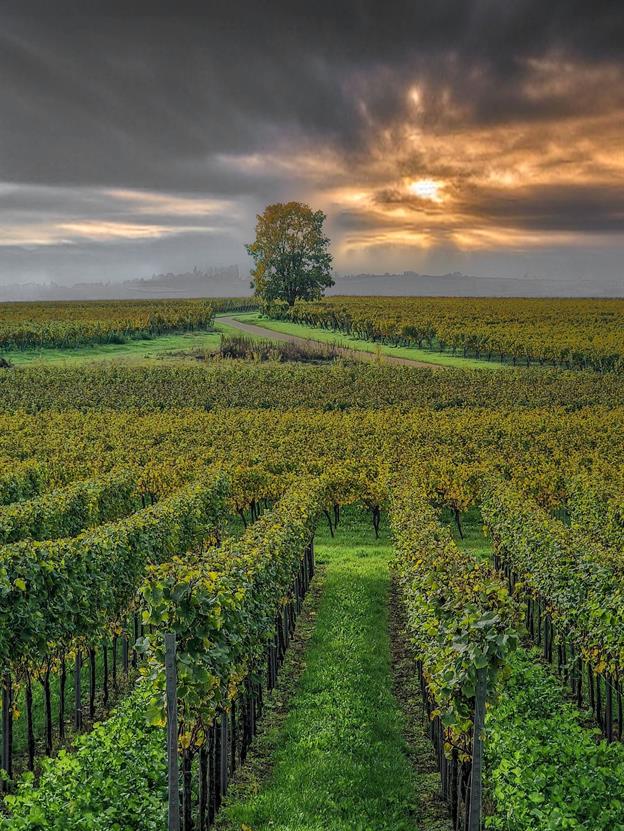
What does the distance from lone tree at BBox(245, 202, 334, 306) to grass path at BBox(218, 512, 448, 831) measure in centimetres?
10946

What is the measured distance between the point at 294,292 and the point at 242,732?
11606cm

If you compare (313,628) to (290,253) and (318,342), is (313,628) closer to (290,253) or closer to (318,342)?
(318,342)

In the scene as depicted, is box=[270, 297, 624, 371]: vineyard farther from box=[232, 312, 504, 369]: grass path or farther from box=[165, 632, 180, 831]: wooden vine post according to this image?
box=[165, 632, 180, 831]: wooden vine post

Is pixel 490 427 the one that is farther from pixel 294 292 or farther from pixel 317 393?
pixel 294 292

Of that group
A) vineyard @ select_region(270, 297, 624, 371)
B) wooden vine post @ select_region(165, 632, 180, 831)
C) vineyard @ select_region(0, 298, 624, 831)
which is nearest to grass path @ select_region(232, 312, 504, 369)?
vineyard @ select_region(270, 297, 624, 371)

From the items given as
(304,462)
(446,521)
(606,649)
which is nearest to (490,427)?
(446,521)

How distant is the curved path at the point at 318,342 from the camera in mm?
81000

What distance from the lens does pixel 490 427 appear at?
38.8 m

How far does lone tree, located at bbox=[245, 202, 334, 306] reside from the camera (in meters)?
126

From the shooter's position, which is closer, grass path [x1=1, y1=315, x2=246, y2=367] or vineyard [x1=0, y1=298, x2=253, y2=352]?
grass path [x1=1, y1=315, x2=246, y2=367]

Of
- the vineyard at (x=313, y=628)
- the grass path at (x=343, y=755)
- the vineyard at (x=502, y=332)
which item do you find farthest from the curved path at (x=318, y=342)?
the grass path at (x=343, y=755)

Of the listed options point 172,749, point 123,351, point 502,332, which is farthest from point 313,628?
point 502,332

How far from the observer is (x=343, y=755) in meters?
13.2

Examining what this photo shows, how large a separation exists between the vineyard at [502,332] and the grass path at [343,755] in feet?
209
